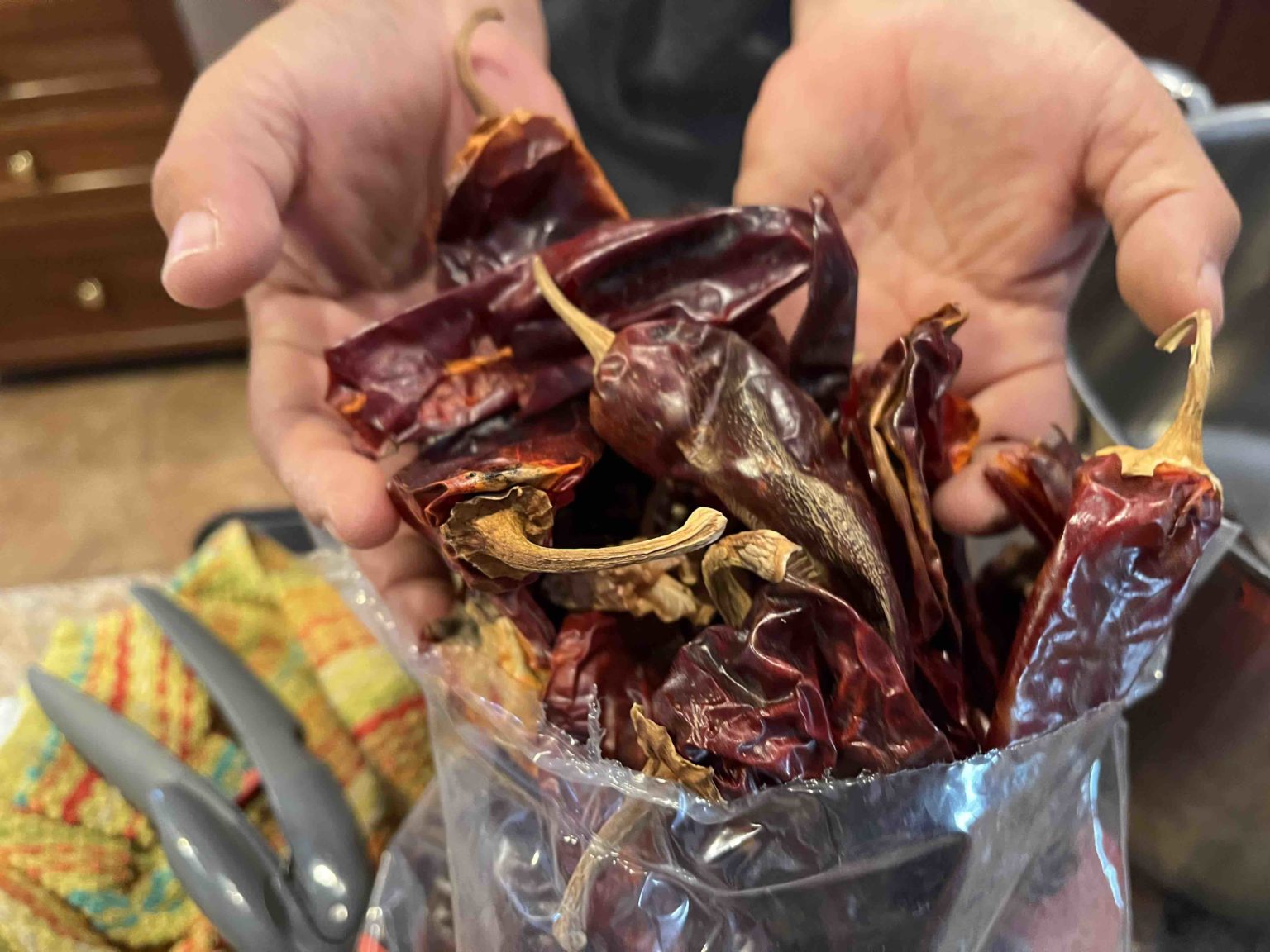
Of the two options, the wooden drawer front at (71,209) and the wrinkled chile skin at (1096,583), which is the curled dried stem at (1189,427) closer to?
the wrinkled chile skin at (1096,583)

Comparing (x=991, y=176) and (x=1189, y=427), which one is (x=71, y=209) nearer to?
(x=991, y=176)

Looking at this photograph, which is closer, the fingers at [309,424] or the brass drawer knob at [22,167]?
the fingers at [309,424]

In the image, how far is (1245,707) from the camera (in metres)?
0.56

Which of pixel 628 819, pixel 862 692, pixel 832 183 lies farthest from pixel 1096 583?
pixel 832 183

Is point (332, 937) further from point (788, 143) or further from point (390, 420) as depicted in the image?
point (788, 143)

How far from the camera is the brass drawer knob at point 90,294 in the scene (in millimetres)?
1477

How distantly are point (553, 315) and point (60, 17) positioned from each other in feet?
3.46

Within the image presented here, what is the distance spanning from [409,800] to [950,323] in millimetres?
500

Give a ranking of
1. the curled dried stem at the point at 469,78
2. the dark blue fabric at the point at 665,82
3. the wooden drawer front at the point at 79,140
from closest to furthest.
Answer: the curled dried stem at the point at 469,78
the dark blue fabric at the point at 665,82
the wooden drawer front at the point at 79,140

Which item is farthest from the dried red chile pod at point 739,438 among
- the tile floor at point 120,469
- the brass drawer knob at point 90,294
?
the brass drawer knob at point 90,294

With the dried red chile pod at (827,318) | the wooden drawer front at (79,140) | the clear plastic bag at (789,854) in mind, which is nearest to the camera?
the clear plastic bag at (789,854)

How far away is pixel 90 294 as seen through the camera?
4.87 feet

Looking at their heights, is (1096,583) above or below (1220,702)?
above

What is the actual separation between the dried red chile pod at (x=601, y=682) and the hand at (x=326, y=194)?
119 mm
